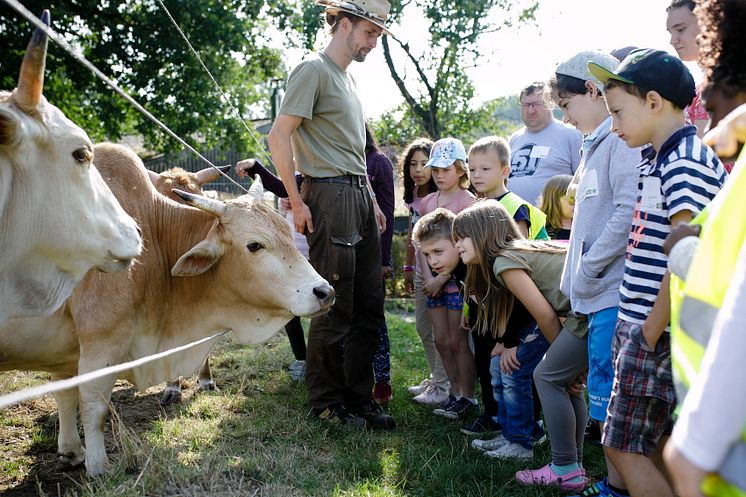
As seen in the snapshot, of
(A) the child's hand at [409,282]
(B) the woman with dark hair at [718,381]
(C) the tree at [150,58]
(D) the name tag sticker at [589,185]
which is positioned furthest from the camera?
(C) the tree at [150,58]

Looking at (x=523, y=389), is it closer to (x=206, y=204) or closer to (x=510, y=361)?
(x=510, y=361)


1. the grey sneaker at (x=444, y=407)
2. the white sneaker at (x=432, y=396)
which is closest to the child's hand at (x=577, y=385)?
the grey sneaker at (x=444, y=407)

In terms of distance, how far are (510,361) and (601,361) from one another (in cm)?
98

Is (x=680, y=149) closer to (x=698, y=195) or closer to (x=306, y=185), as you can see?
(x=698, y=195)

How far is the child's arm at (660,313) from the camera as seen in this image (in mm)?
2501

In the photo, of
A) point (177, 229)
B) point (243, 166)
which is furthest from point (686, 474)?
point (243, 166)

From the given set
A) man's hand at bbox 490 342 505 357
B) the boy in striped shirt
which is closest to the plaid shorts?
the boy in striped shirt

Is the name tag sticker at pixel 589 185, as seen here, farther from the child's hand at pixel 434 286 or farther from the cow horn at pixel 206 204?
the cow horn at pixel 206 204

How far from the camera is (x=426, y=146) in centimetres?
611

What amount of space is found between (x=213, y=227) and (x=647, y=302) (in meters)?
2.48

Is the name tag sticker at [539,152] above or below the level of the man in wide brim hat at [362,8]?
below

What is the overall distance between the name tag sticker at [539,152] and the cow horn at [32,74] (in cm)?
370

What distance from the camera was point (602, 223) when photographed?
3.27 m

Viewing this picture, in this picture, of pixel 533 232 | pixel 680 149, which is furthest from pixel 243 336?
pixel 680 149
